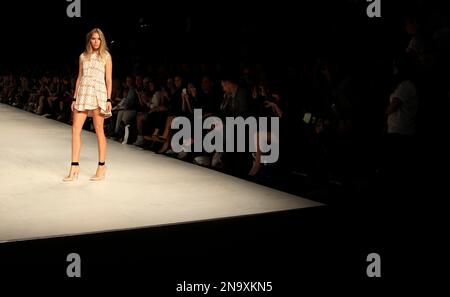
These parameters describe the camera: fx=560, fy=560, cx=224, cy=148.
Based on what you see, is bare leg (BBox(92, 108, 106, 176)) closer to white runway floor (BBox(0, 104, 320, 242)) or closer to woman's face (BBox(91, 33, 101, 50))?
white runway floor (BBox(0, 104, 320, 242))

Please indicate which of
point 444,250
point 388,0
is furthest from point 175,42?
point 444,250

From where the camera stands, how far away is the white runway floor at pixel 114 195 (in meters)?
2.61

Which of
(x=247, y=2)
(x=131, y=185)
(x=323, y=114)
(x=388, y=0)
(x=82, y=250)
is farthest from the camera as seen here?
(x=247, y=2)

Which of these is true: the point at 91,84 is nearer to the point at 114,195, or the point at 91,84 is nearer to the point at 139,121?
the point at 114,195

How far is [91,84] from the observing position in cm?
347

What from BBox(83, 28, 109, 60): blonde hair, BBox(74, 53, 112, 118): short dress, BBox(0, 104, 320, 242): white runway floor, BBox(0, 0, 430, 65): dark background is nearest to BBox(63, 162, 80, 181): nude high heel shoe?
BBox(0, 104, 320, 242): white runway floor

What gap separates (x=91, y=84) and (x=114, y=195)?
0.74m

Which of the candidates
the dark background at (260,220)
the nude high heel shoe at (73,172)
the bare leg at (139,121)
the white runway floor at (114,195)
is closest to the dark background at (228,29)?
the dark background at (260,220)

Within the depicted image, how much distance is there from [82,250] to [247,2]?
590 cm

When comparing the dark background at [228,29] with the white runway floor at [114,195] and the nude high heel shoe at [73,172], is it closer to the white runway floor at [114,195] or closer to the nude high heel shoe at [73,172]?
the white runway floor at [114,195]

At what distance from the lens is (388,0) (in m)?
5.26

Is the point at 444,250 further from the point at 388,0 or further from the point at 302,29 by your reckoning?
the point at 302,29

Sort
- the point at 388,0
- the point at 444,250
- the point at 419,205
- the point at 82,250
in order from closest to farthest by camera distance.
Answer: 1. the point at 82,250
2. the point at 444,250
3. the point at 419,205
4. the point at 388,0
